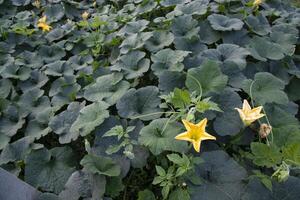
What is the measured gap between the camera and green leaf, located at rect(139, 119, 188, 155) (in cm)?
134

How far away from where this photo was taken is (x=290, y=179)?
1.30m

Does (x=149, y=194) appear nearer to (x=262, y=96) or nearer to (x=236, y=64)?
(x=262, y=96)

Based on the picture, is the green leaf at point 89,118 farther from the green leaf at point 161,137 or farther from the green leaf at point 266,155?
the green leaf at point 266,155

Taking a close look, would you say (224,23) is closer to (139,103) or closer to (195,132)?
(139,103)

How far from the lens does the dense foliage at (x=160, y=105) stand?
4.38ft

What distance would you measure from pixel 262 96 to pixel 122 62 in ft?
2.81

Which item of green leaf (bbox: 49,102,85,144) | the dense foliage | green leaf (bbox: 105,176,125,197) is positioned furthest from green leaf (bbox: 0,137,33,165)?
green leaf (bbox: 105,176,125,197)

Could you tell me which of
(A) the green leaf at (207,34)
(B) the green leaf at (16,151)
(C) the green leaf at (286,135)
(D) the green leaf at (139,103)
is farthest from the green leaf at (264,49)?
(B) the green leaf at (16,151)

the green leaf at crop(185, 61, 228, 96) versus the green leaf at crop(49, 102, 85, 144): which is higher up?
the green leaf at crop(185, 61, 228, 96)

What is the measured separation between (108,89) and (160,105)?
0.41 meters

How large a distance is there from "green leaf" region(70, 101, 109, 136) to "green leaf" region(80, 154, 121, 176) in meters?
0.16

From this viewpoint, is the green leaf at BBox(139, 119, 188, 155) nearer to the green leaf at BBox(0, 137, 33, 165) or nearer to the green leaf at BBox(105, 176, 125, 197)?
the green leaf at BBox(105, 176, 125, 197)

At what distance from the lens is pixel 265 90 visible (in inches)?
65.6

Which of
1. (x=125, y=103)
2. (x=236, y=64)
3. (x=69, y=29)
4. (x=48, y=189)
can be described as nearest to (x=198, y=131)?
(x=125, y=103)
